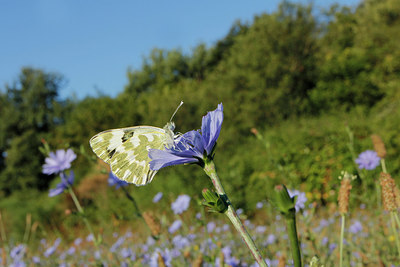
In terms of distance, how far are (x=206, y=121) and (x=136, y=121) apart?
15.7 m

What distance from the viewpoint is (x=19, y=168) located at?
21672mm

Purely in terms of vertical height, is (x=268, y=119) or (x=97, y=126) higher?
(x=97, y=126)

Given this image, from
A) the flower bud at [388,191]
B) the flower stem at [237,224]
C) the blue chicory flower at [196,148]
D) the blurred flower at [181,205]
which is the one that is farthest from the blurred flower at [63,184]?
the flower bud at [388,191]

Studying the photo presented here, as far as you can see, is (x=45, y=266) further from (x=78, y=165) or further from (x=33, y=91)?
(x=33, y=91)

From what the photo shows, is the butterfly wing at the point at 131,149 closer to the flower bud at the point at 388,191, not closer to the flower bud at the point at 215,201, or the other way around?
the flower bud at the point at 215,201

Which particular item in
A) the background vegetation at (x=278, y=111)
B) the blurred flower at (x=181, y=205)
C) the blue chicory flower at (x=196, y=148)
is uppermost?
the background vegetation at (x=278, y=111)

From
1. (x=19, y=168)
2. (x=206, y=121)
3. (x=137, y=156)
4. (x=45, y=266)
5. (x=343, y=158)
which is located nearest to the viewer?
(x=206, y=121)

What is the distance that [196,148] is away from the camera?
83 cm

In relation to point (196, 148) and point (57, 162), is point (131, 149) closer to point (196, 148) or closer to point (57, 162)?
point (196, 148)

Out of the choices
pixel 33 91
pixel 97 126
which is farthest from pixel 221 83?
pixel 33 91

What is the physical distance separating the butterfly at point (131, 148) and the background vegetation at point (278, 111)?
4.71 metres

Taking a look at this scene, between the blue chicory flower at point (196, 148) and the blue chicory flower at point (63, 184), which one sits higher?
the blue chicory flower at point (63, 184)

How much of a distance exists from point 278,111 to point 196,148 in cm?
1199

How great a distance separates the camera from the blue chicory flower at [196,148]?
2.73ft
